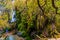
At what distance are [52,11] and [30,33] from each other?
242cm

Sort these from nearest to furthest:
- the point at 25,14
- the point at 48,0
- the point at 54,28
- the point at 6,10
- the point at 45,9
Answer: the point at 48,0, the point at 45,9, the point at 54,28, the point at 25,14, the point at 6,10

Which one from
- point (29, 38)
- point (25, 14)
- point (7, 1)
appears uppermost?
point (7, 1)

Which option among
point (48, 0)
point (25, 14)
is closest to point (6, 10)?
point (25, 14)

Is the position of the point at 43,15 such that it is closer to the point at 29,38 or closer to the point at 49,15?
the point at 49,15

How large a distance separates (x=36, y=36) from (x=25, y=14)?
1.73m

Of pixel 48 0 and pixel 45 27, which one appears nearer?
pixel 48 0

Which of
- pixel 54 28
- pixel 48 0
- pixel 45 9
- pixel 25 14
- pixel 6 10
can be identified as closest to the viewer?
pixel 48 0

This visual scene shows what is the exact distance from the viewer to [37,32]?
11.2 metres

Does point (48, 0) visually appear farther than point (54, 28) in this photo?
No

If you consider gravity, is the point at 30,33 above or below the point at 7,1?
below

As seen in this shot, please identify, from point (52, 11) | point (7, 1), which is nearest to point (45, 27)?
point (52, 11)

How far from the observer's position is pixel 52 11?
10273 mm

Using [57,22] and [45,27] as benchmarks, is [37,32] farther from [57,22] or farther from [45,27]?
[57,22]

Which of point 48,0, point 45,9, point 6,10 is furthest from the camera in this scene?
point 6,10
